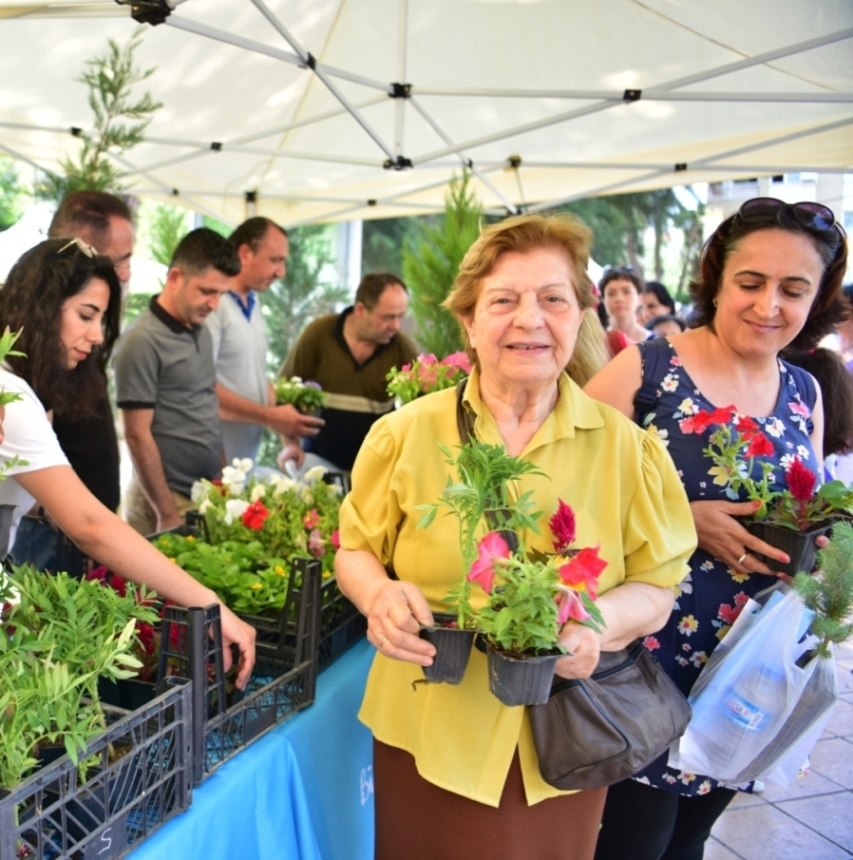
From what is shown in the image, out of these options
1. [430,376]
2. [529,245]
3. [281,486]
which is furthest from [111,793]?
[430,376]

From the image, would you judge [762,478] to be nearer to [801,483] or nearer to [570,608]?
[801,483]

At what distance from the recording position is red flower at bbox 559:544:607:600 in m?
1.21

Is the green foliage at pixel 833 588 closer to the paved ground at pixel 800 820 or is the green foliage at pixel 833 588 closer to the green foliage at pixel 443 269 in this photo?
the paved ground at pixel 800 820

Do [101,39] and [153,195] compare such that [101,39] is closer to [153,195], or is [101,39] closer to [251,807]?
[153,195]

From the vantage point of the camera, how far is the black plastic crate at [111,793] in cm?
106

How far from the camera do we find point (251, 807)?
5.19 ft

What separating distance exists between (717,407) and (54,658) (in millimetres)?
1450

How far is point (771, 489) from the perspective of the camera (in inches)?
75.1

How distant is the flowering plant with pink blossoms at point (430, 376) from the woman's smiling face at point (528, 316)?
1.46 m

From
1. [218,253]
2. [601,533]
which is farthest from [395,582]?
[218,253]

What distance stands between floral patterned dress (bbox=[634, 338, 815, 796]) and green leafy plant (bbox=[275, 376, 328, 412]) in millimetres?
2111

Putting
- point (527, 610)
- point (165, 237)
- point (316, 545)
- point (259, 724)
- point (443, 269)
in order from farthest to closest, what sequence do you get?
point (165, 237) < point (443, 269) < point (316, 545) < point (259, 724) < point (527, 610)

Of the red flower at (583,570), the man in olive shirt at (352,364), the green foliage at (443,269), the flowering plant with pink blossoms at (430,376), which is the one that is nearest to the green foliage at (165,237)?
the man in olive shirt at (352,364)

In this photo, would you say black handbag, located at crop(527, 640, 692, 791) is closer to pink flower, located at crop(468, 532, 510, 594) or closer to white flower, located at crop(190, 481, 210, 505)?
pink flower, located at crop(468, 532, 510, 594)
